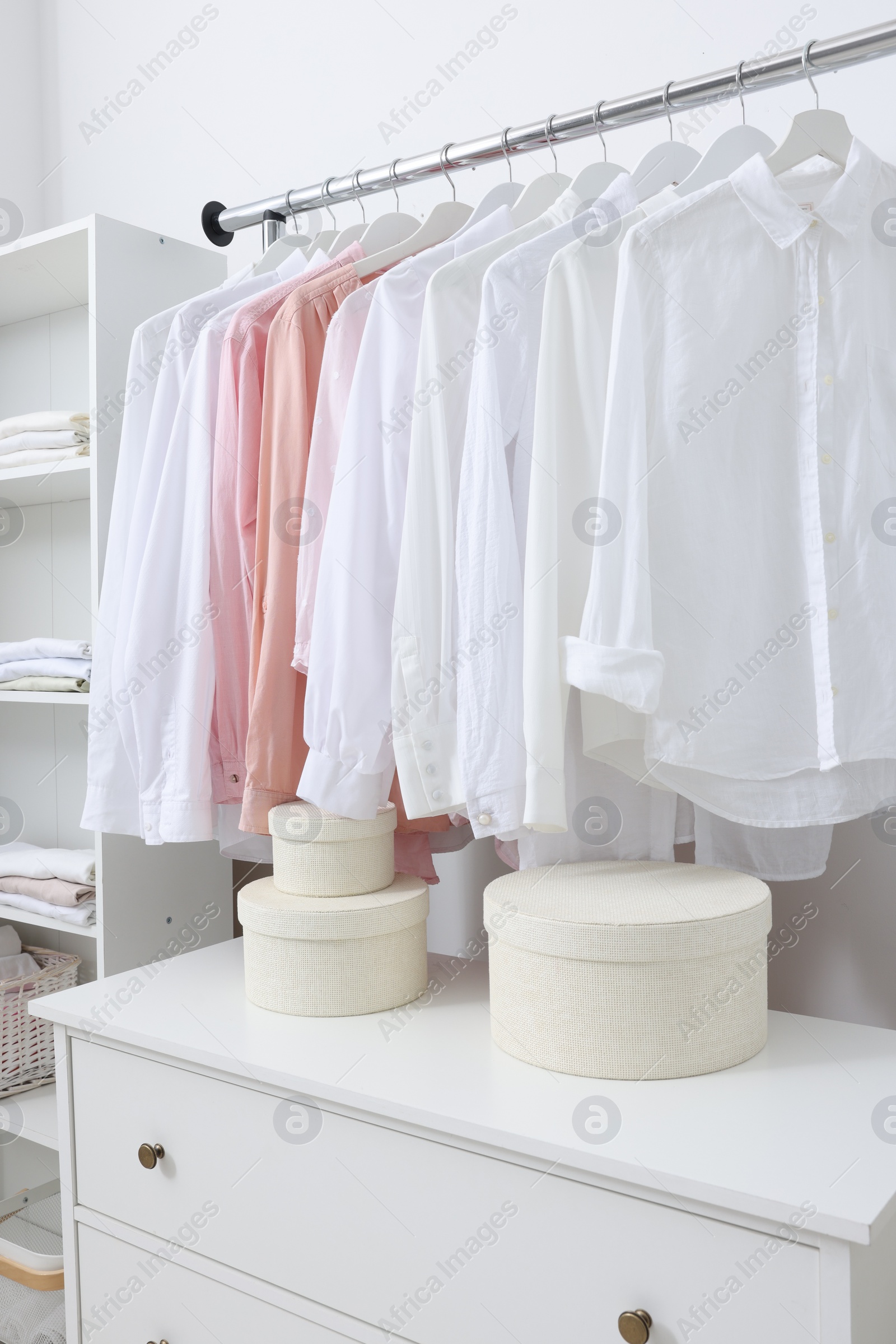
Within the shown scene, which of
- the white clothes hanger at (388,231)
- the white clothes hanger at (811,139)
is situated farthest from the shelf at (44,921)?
the white clothes hanger at (811,139)

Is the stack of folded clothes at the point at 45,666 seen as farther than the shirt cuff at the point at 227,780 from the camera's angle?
Yes

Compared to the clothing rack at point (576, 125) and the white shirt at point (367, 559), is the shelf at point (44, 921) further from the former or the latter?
the clothing rack at point (576, 125)

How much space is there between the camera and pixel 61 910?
187cm

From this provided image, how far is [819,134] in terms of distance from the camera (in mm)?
1186

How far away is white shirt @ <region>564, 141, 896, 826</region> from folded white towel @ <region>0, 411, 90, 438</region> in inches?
44.6

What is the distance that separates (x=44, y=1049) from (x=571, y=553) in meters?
1.55

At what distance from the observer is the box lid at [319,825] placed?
140 centimetres

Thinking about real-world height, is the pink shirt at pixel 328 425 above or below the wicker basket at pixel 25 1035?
above

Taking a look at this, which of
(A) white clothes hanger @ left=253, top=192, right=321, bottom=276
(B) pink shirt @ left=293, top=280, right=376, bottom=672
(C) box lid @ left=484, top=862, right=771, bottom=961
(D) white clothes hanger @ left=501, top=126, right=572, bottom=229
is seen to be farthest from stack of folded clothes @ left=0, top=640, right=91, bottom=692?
(D) white clothes hanger @ left=501, top=126, right=572, bottom=229

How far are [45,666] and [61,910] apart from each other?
1.46 ft

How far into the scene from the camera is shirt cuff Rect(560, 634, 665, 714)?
44.3 inches

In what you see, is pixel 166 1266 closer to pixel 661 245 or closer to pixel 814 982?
pixel 814 982

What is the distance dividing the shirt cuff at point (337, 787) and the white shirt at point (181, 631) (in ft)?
0.78

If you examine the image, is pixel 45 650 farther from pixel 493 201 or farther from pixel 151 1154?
pixel 493 201
